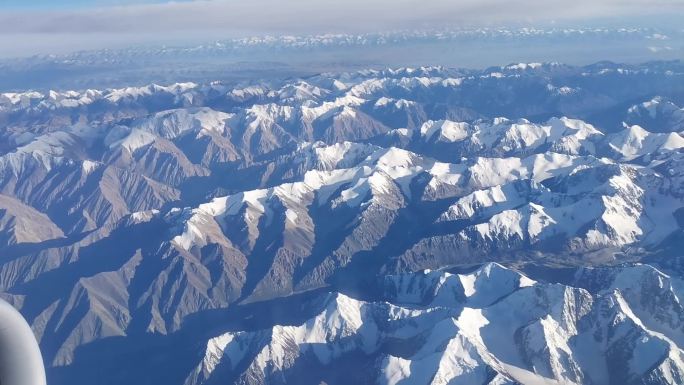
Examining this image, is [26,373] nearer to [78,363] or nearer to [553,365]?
[553,365]

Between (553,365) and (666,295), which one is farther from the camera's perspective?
(666,295)

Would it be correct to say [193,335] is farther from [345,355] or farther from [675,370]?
[675,370]

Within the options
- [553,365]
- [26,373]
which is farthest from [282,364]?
[26,373]

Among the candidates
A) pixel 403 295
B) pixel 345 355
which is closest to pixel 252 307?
pixel 403 295

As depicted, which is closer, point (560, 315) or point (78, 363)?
point (560, 315)

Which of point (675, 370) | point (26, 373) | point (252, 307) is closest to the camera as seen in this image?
point (26, 373)

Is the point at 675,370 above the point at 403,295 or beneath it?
above

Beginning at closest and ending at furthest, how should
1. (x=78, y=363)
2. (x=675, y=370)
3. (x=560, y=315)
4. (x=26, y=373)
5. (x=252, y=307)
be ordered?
(x=26, y=373) < (x=675, y=370) < (x=560, y=315) < (x=78, y=363) < (x=252, y=307)

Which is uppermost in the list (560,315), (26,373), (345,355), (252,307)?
(26,373)

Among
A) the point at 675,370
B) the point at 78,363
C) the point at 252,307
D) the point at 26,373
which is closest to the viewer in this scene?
the point at 26,373
